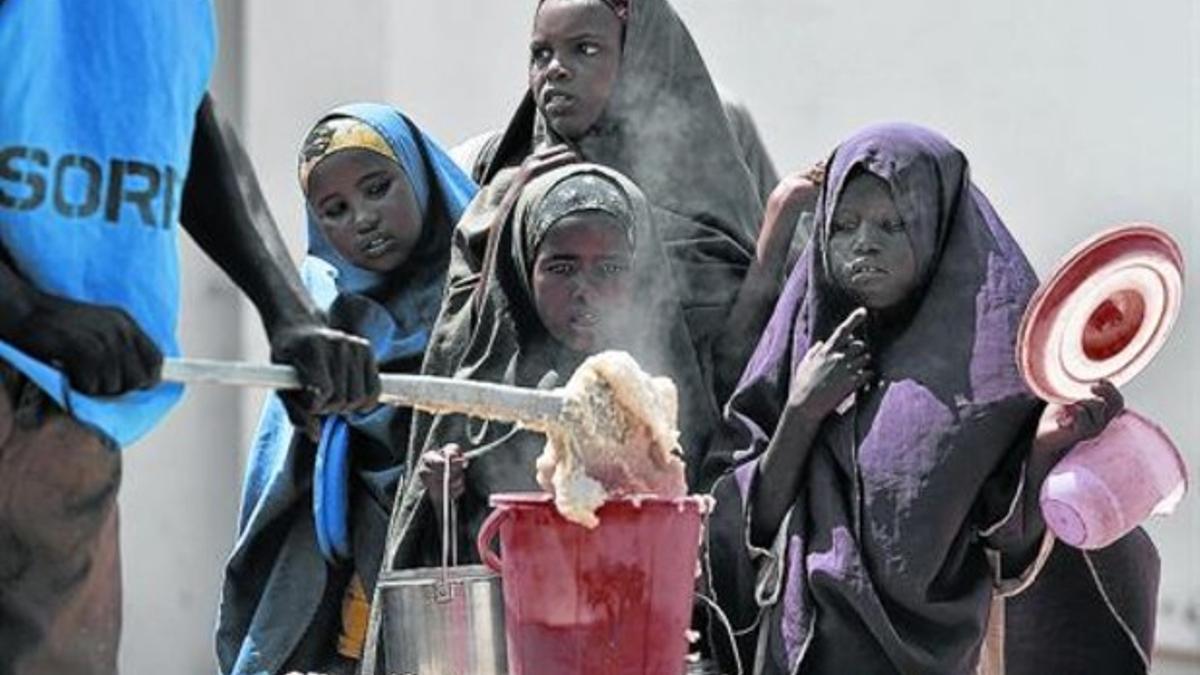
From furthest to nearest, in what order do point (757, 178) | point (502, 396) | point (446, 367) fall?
point (757, 178) < point (446, 367) < point (502, 396)

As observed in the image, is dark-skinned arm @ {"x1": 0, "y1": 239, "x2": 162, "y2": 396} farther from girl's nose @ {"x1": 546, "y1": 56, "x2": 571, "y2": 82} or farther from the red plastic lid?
girl's nose @ {"x1": 546, "y1": 56, "x2": 571, "y2": 82}

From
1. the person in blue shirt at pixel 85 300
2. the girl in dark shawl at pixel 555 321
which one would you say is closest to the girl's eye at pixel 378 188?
the girl in dark shawl at pixel 555 321

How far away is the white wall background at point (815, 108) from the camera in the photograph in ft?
23.7

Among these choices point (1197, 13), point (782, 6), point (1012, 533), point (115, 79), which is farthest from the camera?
point (782, 6)

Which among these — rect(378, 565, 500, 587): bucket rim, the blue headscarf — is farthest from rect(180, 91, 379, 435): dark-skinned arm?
the blue headscarf

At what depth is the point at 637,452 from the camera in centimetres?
479

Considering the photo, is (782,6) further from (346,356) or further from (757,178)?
(346,356)

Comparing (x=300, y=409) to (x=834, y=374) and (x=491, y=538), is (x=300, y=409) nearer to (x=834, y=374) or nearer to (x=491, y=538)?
(x=491, y=538)

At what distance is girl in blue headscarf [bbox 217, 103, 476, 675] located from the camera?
20.4 feet

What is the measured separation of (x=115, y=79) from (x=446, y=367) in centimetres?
218

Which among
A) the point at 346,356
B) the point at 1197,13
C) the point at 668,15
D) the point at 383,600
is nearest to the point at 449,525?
the point at 383,600

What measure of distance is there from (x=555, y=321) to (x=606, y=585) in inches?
35.6

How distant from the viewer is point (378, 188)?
6.30m

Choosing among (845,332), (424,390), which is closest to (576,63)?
(845,332)
